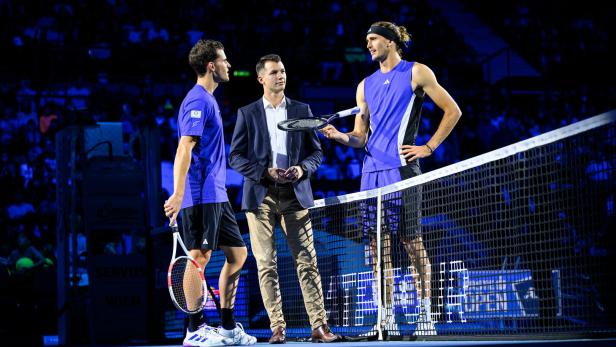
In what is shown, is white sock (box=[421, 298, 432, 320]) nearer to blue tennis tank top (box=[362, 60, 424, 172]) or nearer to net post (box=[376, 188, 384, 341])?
net post (box=[376, 188, 384, 341])

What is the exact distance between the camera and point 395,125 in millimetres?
7062

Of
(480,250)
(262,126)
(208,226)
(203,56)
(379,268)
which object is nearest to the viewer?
(480,250)

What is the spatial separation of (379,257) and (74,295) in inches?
207

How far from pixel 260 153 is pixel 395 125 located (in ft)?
3.50

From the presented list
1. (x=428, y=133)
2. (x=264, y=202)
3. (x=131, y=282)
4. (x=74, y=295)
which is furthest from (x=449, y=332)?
(x=428, y=133)

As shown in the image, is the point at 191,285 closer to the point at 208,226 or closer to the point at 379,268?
the point at 208,226

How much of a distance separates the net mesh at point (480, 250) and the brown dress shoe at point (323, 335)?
15.7 inches

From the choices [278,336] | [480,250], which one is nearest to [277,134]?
[278,336]

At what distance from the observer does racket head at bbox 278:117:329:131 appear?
6770 mm

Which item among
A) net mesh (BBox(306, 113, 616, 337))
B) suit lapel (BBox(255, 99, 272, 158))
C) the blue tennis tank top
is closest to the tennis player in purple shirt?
suit lapel (BBox(255, 99, 272, 158))

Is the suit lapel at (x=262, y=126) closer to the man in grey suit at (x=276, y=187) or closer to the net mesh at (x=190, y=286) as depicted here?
the man in grey suit at (x=276, y=187)

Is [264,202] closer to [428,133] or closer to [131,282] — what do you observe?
[131,282]

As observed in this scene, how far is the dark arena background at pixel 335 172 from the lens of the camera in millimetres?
5914

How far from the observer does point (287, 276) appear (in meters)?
8.27
